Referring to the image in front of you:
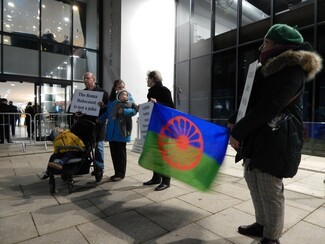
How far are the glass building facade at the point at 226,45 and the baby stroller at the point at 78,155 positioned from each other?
16.0ft

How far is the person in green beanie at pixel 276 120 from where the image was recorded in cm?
181

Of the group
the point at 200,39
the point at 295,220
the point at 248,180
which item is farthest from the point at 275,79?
the point at 200,39

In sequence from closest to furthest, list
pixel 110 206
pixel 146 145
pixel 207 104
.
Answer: pixel 146 145 → pixel 110 206 → pixel 207 104

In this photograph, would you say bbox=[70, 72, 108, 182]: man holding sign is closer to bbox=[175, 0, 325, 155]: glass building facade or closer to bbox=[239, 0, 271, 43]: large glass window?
bbox=[175, 0, 325, 155]: glass building facade

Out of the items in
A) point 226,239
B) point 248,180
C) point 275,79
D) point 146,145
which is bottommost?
point 226,239

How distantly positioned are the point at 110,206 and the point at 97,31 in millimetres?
9067

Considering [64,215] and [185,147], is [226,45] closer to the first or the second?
[185,147]

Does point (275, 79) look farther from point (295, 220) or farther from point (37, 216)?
point (37, 216)

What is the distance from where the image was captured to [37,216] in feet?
9.16

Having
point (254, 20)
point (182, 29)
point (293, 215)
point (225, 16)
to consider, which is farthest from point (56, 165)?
point (182, 29)

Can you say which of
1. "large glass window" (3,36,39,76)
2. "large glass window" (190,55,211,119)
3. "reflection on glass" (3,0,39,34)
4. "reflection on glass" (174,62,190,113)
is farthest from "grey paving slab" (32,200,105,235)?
"reflection on glass" (174,62,190,113)

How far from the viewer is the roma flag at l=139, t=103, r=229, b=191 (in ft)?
7.93

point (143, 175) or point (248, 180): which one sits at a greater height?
point (248, 180)

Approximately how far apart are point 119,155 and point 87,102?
3.39 ft
